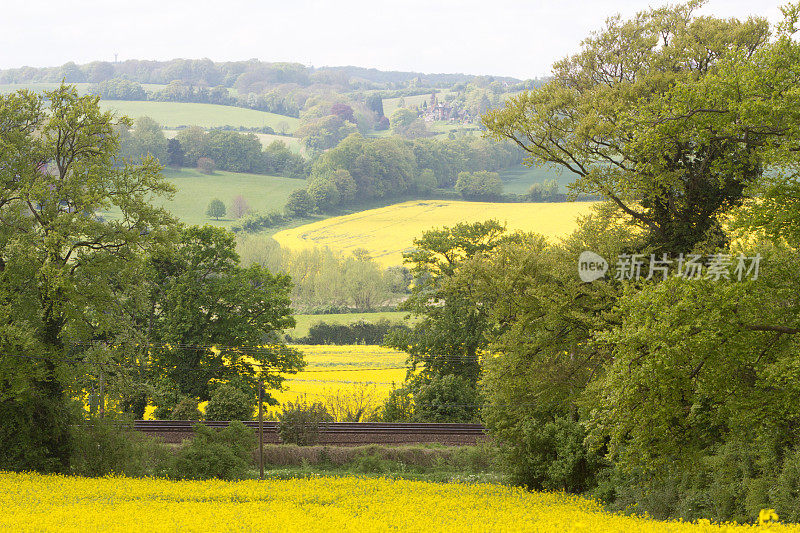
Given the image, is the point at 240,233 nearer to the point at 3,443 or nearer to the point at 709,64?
the point at 3,443

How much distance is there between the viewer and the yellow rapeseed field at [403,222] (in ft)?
298

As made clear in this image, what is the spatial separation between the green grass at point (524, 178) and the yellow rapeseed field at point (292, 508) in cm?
9400

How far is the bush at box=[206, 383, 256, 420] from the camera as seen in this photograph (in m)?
38.0

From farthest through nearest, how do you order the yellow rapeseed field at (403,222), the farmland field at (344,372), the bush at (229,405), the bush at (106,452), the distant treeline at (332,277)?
the yellow rapeseed field at (403,222), the distant treeline at (332,277), the farmland field at (344,372), the bush at (229,405), the bush at (106,452)

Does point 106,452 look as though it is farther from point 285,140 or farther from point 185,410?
point 285,140

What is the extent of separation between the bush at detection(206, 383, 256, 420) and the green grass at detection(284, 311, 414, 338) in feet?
89.5

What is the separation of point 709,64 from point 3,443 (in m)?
27.8

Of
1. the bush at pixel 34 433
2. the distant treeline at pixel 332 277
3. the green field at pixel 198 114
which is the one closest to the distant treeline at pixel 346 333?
the distant treeline at pixel 332 277

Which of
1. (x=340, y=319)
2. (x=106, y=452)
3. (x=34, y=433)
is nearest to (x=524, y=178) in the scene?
(x=340, y=319)

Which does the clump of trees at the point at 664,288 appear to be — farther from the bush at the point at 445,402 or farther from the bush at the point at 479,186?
the bush at the point at 479,186

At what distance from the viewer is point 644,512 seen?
66.1 feet

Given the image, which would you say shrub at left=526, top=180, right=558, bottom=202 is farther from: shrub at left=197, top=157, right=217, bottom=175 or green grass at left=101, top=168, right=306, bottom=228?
shrub at left=197, top=157, right=217, bottom=175

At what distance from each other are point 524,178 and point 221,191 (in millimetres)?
47805

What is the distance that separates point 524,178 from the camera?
124 metres
